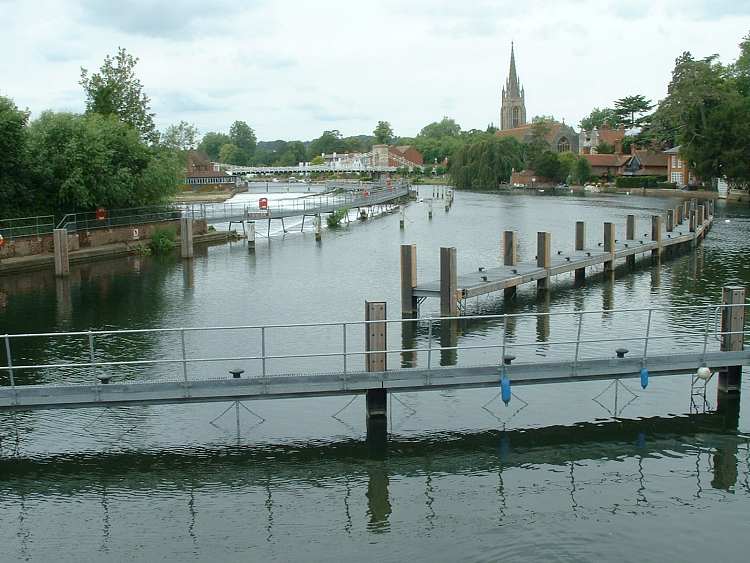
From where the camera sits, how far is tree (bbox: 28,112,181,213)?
46906 millimetres

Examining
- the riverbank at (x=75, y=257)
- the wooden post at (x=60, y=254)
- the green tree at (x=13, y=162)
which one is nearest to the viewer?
the wooden post at (x=60, y=254)

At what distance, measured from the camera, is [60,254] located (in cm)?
4084

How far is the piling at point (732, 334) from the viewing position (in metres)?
19.0

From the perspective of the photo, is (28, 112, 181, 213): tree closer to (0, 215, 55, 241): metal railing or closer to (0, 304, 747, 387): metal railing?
(0, 215, 55, 241): metal railing

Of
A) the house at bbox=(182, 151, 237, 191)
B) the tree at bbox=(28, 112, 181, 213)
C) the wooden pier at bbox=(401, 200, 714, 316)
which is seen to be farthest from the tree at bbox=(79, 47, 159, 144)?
the house at bbox=(182, 151, 237, 191)

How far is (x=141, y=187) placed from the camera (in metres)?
50.8

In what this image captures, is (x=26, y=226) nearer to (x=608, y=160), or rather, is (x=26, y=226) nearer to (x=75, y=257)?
(x=75, y=257)

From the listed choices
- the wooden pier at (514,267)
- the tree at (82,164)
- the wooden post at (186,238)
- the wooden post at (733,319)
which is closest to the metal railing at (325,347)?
the wooden pier at (514,267)

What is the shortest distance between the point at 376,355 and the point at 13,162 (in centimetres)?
3525

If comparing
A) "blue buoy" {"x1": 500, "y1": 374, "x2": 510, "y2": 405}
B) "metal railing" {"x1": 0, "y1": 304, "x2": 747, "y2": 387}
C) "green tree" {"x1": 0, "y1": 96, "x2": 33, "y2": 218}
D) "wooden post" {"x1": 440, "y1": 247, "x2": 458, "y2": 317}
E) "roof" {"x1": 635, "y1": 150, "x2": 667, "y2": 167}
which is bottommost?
"metal railing" {"x1": 0, "y1": 304, "x2": 747, "y2": 387}

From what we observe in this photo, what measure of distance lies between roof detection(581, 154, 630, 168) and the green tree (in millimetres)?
104974

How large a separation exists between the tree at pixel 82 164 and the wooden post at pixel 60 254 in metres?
5.85

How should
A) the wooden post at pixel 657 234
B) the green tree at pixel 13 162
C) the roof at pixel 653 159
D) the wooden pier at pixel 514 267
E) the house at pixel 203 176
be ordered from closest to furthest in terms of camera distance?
the wooden pier at pixel 514 267 → the wooden post at pixel 657 234 → the green tree at pixel 13 162 → the roof at pixel 653 159 → the house at pixel 203 176

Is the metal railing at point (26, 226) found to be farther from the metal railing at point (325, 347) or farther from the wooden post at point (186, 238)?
the metal railing at point (325, 347)
